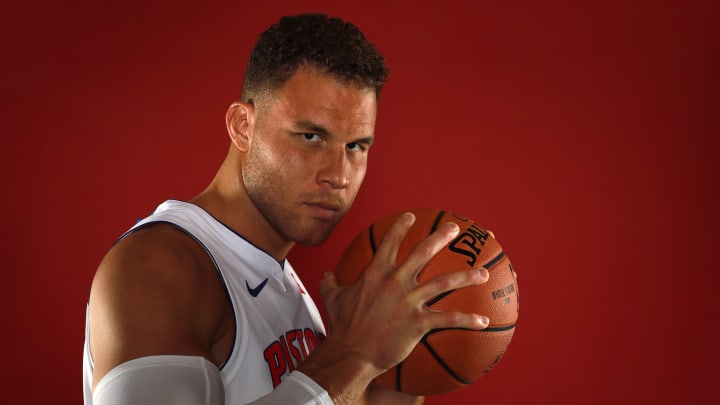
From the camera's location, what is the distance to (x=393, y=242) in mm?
924

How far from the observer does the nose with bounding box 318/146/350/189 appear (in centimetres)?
110

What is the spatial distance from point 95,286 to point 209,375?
0.22 meters

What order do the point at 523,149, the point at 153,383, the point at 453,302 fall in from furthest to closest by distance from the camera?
the point at 523,149, the point at 453,302, the point at 153,383

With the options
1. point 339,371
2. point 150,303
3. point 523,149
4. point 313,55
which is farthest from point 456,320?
point 523,149

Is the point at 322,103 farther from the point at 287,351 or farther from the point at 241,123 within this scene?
the point at 287,351

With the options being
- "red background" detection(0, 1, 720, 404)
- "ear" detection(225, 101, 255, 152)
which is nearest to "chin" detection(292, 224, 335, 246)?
"ear" detection(225, 101, 255, 152)

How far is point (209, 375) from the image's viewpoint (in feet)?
2.56

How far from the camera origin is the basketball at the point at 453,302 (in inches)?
37.8

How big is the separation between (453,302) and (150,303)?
0.46 metres

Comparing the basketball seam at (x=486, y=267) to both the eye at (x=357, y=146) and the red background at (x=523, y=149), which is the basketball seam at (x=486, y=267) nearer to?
the eye at (x=357, y=146)

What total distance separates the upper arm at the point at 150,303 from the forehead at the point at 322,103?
1.11ft

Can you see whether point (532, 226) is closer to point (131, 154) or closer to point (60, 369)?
point (131, 154)

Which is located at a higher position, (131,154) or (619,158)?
(619,158)

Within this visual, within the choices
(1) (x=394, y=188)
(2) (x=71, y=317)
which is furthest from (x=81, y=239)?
(1) (x=394, y=188)
